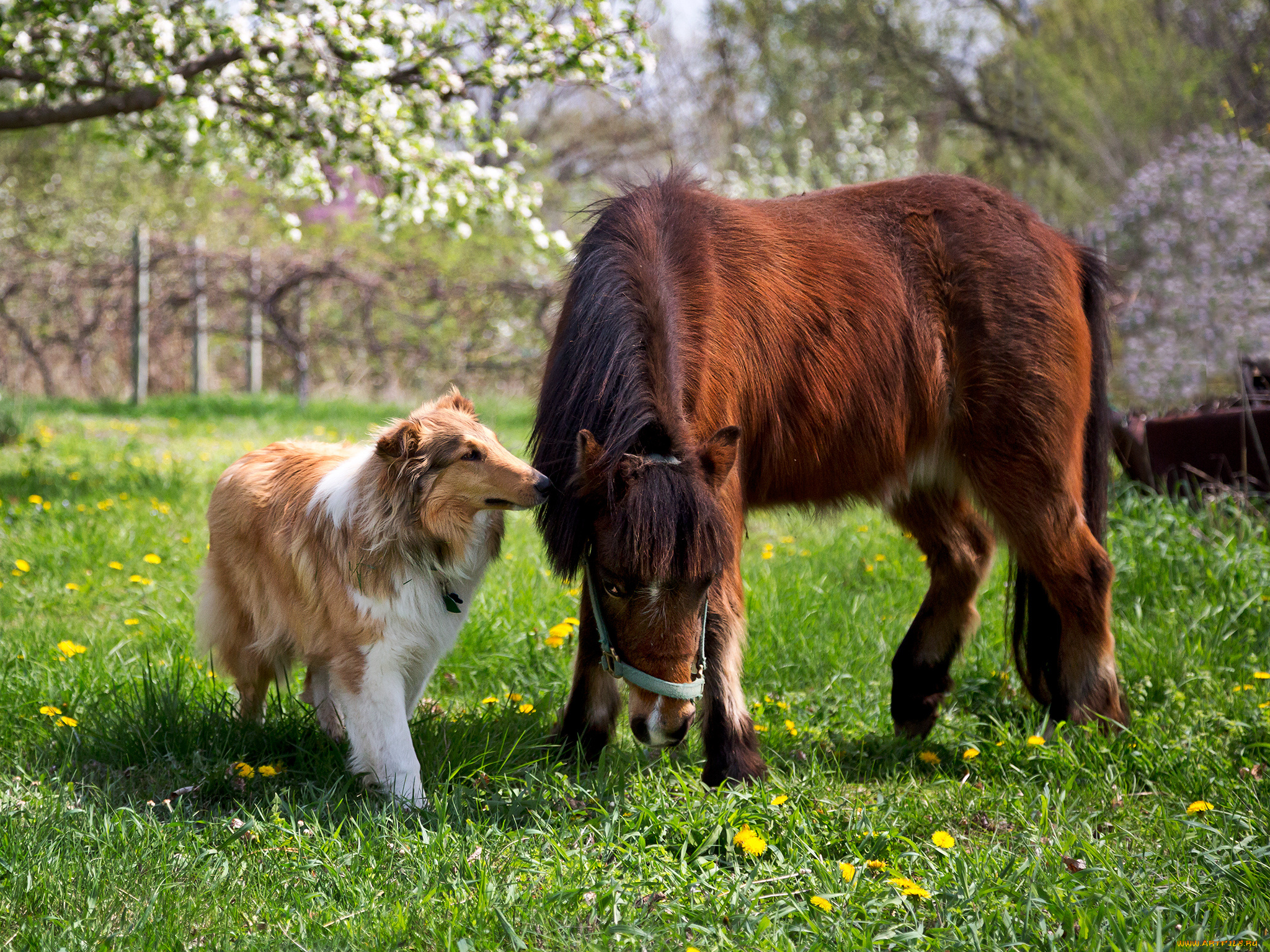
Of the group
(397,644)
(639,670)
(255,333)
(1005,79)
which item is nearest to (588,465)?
(639,670)

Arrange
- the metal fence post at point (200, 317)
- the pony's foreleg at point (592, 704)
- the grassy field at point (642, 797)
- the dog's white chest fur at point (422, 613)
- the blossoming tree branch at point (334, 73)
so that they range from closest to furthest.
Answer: the grassy field at point (642, 797) < the dog's white chest fur at point (422, 613) < the pony's foreleg at point (592, 704) < the blossoming tree branch at point (334, 73) < the metal fence post at point (200, 317)

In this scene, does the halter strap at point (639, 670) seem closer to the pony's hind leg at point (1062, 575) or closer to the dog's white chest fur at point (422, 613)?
the dog's white chest fur at point (422, 613)

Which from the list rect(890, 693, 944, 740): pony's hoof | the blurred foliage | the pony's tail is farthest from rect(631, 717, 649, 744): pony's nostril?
the blurred foliage

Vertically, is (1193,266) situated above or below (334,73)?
below

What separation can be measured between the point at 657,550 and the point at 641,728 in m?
0.49

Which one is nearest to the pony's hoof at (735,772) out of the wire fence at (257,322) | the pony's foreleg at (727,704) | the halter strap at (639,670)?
the pony's foreleg at (727,704)

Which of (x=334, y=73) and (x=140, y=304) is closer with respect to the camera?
(x=334, y=73)

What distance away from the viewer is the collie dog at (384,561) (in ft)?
8.95

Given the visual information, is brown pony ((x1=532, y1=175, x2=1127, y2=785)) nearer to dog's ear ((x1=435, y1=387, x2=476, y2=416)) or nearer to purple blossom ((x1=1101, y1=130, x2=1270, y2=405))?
dog's ear ((x1=435, y1=387, x2=476, y2=416))

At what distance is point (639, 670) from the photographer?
2531mm

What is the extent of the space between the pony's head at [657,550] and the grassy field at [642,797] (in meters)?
0.36

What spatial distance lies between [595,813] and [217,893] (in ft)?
3.28

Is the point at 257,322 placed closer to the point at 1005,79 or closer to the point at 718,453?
the point at 718,453

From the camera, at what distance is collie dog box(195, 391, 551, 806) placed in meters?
2.73
